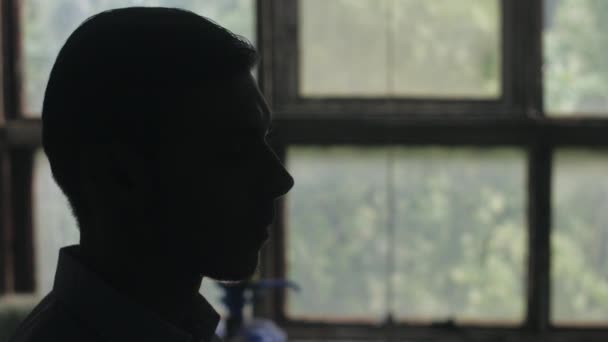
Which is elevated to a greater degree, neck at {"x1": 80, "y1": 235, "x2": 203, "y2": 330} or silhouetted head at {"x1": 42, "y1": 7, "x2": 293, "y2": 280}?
silhouetted head at {"x1": 42, "y1": 7, "x2": 293, "y2": 280}

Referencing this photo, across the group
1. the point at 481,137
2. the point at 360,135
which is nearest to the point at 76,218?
the point at 360,135

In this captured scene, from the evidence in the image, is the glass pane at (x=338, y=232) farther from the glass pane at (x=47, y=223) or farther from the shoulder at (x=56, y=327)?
the shoulder at (x=56, y=327)

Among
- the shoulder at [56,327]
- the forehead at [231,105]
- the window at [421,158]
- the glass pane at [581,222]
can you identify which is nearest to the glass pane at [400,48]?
the window at [421,158]

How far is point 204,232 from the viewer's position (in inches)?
22.0

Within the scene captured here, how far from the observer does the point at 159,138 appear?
1.77ft

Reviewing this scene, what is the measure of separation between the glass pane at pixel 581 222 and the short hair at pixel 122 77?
1403mm

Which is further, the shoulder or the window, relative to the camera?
the window

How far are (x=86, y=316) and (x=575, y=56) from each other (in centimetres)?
155

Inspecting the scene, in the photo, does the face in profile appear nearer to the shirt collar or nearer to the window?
the shirt collar

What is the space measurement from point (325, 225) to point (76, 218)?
1.23 m

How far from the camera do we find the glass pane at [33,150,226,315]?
1.80 metres

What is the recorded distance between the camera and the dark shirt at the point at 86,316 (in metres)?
0.50

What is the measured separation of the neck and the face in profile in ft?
0.06

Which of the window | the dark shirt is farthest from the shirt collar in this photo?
the window
